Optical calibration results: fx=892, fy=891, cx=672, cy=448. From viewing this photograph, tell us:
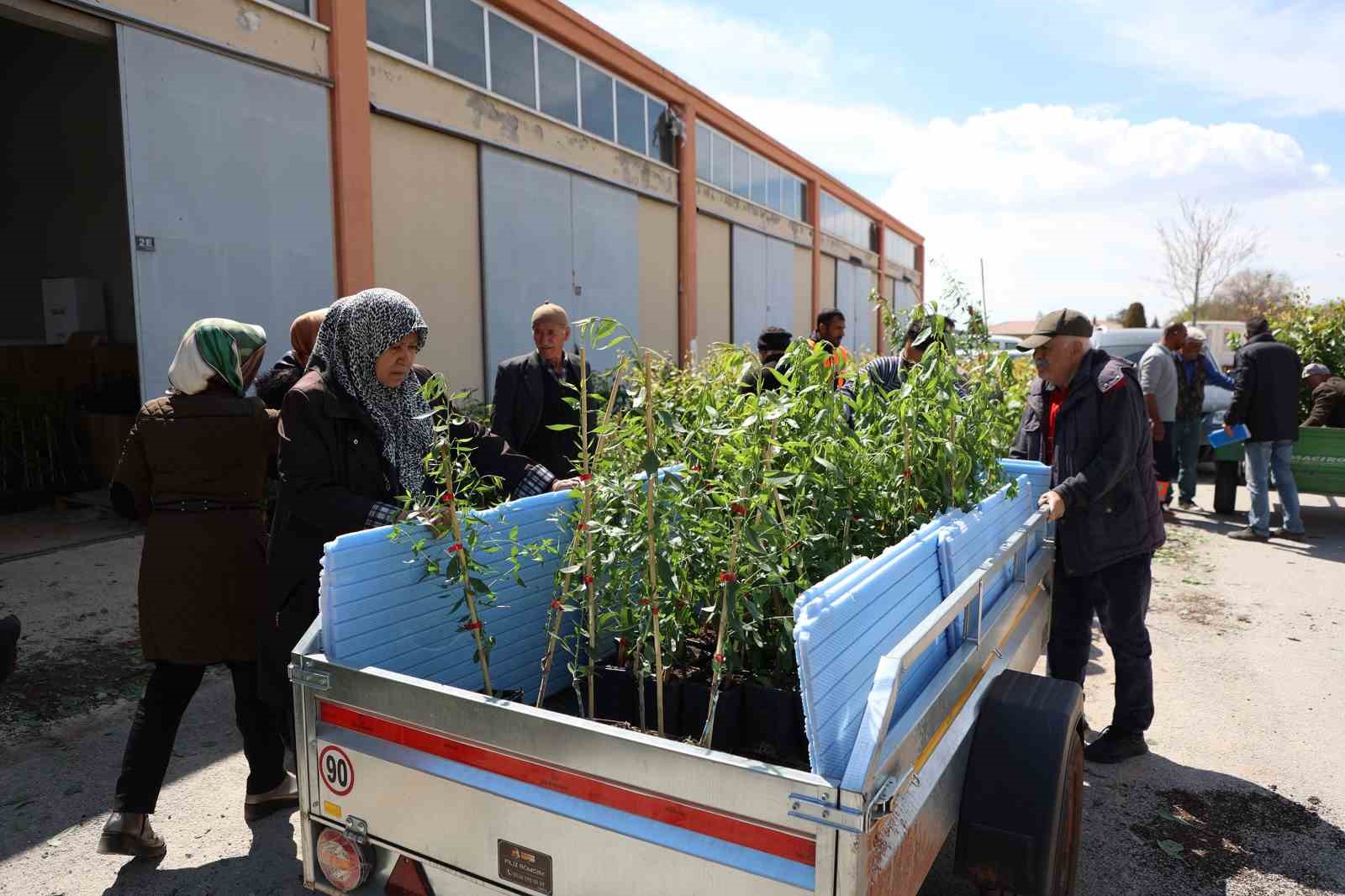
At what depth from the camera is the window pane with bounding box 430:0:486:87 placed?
11.1m

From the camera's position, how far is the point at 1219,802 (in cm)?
370

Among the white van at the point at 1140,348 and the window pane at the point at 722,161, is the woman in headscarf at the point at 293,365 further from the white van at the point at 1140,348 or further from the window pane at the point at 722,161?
the window pane at the point at 722,161

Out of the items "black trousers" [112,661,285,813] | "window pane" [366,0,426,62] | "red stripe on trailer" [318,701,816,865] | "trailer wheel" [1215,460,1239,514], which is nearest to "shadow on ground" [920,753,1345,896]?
"red stripe on trailer" [318,701,816,865]

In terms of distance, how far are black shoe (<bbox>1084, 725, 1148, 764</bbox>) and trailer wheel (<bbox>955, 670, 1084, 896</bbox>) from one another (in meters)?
1.81

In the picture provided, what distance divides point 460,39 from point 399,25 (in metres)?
1.11

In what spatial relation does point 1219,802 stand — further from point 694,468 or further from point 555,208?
point 555,208

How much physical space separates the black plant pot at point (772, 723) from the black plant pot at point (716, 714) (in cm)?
2

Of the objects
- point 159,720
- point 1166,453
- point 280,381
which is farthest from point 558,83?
point 159,720

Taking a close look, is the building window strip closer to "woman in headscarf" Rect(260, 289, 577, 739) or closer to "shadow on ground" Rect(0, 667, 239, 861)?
"shadow on ground" Rect(0, 667, 239, 861)

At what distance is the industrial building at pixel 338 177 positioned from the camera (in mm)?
7855

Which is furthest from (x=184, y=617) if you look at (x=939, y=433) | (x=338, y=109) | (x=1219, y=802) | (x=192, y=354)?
(x=338, y=109)

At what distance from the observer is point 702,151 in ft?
61.0

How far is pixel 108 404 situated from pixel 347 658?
9.75 metres

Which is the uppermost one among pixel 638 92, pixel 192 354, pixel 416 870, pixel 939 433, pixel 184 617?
pixel 638 92
